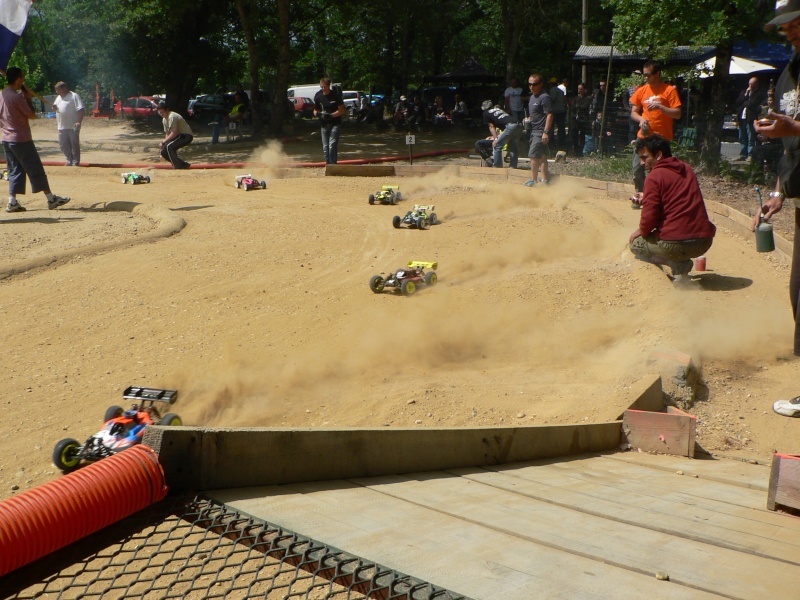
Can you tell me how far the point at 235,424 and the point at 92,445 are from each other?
3.45 feet

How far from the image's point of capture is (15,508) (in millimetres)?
2594

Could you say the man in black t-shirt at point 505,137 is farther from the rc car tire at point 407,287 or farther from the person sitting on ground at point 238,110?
the person sitting on ground at point 238,110

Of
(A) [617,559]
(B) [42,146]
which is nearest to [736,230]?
(A) [617,559]

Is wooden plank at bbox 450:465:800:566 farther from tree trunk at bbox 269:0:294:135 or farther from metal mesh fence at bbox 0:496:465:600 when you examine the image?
tree trunk at bbox 269:0:294:135

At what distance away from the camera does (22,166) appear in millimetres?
11977

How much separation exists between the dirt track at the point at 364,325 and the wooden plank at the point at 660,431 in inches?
6.6

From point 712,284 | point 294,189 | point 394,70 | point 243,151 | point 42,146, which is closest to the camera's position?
point 712,284

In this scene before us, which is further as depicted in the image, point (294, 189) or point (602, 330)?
point (294, 189)

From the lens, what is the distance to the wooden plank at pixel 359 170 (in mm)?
16750

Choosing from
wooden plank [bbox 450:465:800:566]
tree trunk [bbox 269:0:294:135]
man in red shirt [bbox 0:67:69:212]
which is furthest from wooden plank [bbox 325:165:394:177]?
wooden plank [bbox 450:465:800:566]

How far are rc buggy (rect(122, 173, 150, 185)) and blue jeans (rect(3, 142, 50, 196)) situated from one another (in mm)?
3890

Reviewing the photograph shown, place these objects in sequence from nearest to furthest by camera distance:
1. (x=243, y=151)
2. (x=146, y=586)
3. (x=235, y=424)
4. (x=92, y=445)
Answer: (x=146, y=586) < (x=92, y=445) < (x=235, y=424) < (x=243, y=151)

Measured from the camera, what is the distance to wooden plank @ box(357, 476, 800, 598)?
2.53m

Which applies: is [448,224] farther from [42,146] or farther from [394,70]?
[394,70]
